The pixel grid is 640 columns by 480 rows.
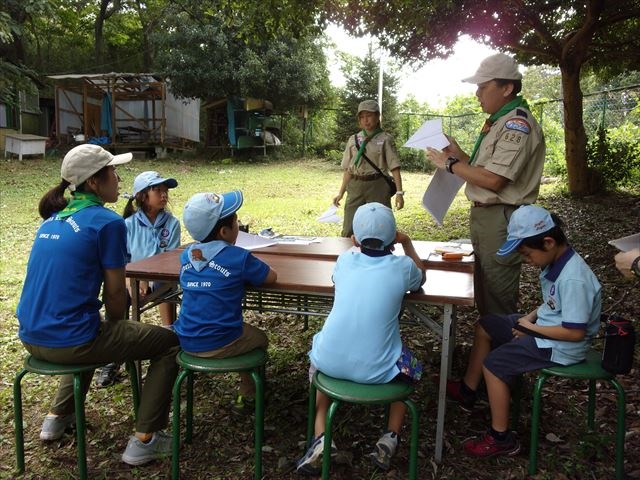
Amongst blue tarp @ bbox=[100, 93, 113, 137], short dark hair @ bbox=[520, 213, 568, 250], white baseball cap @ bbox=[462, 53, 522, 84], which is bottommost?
short dark hair @ bbox=[520, 213, 568, 250]

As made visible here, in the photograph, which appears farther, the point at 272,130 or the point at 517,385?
the point at 272,130

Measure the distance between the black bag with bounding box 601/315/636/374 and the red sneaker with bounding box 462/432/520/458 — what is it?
63cm

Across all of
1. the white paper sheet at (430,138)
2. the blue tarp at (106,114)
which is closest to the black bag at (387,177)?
the white paper sheet at (430,138)

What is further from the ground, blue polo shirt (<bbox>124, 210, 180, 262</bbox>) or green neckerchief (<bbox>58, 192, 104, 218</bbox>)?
green neckerchief (<bbox>58, 192, 104, 218</bbox>)

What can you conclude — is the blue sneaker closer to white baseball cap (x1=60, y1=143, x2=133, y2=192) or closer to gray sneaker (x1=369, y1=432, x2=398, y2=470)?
gray sneaker (x1=369, y1=432, x2=398, y2=470)

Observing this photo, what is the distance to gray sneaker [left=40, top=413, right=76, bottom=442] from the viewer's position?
2932 millimetres

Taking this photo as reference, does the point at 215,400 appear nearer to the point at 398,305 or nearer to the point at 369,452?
the point at 369,452

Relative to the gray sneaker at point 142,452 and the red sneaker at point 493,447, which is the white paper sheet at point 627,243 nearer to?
the red sneaker at point 493,447

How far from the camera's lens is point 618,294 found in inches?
194

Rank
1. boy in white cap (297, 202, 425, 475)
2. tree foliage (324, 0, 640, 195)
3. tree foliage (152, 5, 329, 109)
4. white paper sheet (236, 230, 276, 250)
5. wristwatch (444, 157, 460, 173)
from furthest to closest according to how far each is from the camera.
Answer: tree foliage (152, 5, 329, 109) → tree foliage (324, 0, 640, 195) → white paper sheet (236, 230, 276, 250) → wristwatch (444, 157, 460, 173) → boy in white cap (297, 202, 425, 475)

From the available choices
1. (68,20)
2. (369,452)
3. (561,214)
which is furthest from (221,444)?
(68,20)

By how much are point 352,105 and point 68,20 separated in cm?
1507

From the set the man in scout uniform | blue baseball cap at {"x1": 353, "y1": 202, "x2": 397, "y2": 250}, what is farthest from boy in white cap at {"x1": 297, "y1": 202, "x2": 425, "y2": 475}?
the man in scout uniform

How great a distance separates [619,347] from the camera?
2311 millimetres
